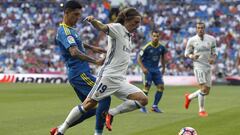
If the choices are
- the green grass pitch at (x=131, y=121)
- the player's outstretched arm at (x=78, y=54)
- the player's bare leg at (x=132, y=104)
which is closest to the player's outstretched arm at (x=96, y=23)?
the player's outstretched arm at (x=78, y=54)

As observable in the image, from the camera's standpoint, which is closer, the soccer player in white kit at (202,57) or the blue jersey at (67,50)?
the blue jersey at (67,50)

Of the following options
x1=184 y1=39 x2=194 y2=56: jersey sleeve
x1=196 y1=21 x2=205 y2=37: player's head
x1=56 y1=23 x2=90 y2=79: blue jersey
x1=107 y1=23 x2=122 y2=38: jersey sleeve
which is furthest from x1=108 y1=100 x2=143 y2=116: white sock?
x1=184 y1=39 x2=194 y2=56: jersey sleeve

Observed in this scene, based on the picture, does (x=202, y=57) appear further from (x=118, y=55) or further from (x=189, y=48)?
(x=118, y=55)

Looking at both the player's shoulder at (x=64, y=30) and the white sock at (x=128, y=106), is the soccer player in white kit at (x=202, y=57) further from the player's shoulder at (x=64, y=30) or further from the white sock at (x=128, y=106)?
the player's shoulder at (x=64, y=30)

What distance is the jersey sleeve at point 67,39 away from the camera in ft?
32.5

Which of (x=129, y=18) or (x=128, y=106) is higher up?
(x=129, y=18)

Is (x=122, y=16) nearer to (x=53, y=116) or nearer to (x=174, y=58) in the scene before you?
(x=53, y=116)

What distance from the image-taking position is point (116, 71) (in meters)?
10.0

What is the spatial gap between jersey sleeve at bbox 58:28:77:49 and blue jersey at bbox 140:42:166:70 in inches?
346

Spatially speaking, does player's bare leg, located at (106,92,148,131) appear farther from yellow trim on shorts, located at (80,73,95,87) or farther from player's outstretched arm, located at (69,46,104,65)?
player's outstretched arm, located at (69,46,104,65)

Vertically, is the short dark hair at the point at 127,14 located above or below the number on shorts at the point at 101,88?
above

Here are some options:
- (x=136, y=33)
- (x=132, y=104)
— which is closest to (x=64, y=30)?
(x=132, y=104)

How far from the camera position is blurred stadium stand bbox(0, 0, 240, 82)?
4072cm

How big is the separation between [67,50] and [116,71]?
2.90 feet
